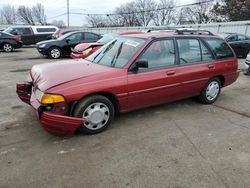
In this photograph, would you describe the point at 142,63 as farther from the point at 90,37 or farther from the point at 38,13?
the point at 38,13

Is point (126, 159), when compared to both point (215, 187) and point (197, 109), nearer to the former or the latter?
point (215, 187)

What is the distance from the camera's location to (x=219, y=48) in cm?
566

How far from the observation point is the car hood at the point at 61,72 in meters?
3.80

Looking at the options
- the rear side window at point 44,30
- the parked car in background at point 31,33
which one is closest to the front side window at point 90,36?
the parked car in background at point 31,33

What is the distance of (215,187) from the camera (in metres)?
2.81

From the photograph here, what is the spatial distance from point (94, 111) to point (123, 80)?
0.70 metres

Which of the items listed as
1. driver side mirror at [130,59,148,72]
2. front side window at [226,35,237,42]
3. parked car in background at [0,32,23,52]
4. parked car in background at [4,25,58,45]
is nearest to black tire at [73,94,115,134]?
driver side mirror at [130,59,148,72]

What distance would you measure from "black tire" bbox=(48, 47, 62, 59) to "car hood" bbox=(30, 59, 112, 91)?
9.11m

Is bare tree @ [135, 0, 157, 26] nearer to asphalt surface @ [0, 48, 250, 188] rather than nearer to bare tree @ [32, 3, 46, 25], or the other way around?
bare tree @ [32, 3, 46, 25]

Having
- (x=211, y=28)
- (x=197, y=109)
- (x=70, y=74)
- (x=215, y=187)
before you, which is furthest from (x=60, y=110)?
(x=211, y=28)

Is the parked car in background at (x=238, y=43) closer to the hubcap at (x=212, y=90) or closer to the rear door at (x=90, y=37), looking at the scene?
the rear door at (x=90, y=37)

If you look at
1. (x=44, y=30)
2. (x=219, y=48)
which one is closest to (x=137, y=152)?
(x=219, y=48)

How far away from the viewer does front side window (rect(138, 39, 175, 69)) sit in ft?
14.7

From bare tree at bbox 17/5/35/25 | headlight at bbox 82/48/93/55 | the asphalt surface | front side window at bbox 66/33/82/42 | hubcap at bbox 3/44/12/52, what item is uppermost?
bare tree at bbox 17/5/35/25
